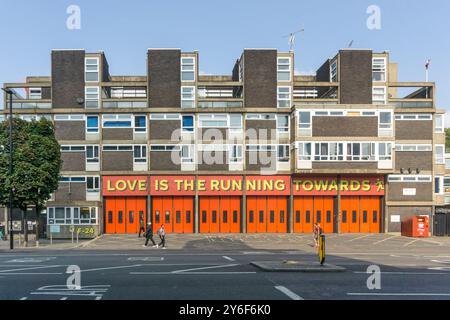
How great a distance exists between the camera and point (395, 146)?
41781mm

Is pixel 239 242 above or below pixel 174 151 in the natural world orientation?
below

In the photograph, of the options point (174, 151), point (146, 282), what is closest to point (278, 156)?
point (174, 151)

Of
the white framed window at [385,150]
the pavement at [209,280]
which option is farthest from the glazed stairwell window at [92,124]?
the white framed window at [385,150]

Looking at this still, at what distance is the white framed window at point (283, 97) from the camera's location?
41719 mm

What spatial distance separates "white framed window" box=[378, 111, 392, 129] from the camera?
3981cm

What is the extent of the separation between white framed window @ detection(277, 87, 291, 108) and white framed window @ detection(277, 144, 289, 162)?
3.81 m

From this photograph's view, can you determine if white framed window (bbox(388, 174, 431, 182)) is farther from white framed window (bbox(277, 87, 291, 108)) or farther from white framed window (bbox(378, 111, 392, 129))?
white framed window (bbox(277, 87, 291, 108))

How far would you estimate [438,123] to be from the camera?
4241 cm

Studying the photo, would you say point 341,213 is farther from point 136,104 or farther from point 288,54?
point 136,104

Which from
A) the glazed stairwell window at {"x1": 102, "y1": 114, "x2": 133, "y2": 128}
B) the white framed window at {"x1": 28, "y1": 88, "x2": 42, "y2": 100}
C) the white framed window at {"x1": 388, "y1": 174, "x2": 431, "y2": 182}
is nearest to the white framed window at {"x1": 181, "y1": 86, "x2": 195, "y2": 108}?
the glazed stairwell window at {"x1": 102, "y1": 114, "x2": 133, "y2": 128}

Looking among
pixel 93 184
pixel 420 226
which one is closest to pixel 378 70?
pixel 420 226

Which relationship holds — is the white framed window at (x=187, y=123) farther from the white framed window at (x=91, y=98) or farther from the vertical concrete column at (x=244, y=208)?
the white framed window at (x=91, y=98)

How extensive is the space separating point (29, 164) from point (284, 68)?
24.4 m
